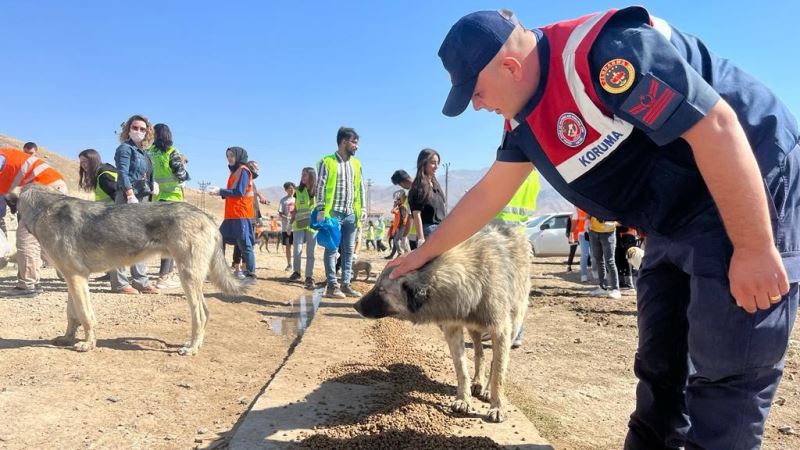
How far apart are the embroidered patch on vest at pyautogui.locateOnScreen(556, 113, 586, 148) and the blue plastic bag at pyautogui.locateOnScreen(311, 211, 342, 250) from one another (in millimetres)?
6404

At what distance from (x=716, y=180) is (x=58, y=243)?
17.8ft

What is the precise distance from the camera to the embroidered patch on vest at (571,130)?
1631 millimetres

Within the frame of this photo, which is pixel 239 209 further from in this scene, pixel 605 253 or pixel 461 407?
pixel 605 253

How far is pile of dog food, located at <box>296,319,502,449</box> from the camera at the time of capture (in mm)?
2695

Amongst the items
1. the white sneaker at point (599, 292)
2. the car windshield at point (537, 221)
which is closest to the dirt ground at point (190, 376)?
the white sneaker at point (599, 292)

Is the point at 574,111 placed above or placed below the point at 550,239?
above

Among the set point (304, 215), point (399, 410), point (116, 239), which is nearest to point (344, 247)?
point (304, 215)

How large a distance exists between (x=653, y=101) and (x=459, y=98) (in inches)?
26.5

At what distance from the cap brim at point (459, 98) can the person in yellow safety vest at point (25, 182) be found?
6286 millimetres

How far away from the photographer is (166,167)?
778cm

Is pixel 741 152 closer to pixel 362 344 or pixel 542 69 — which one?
pixel 542 69

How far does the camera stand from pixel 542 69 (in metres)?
1.69

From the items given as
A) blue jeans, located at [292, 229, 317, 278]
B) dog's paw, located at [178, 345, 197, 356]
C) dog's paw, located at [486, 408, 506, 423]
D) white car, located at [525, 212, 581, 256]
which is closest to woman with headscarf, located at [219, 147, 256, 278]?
blue jeans, located at [292, 229, 317, 278]

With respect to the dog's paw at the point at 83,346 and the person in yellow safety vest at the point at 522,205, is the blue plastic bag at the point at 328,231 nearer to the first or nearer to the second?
the person in yellow safety vest at the point at 522,205
